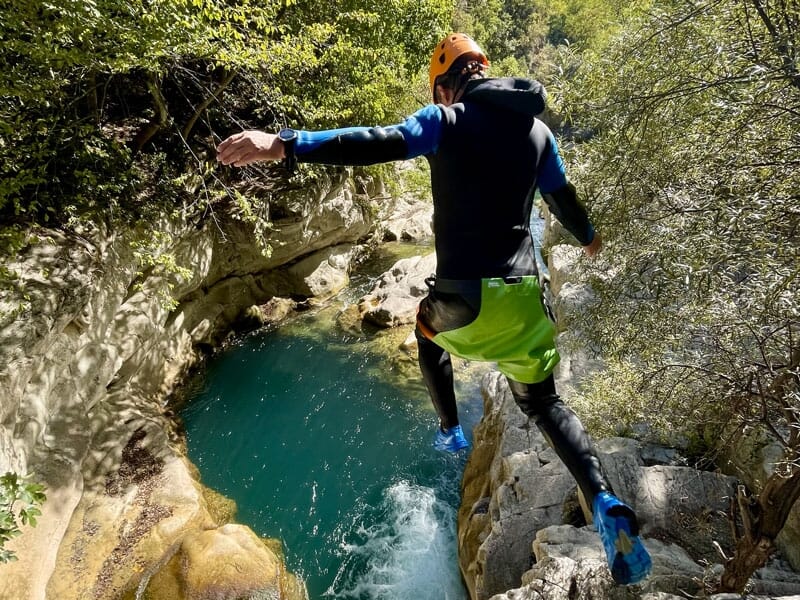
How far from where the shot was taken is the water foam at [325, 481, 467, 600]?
5945 mm

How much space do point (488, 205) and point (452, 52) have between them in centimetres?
85

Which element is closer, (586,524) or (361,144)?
Answer: (361,144)

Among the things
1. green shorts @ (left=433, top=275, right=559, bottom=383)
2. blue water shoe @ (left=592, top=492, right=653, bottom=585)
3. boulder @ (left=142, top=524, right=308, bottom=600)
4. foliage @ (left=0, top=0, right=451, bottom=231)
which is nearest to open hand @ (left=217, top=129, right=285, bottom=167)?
green shorts @ (left=433, top=275, right=559, bottom=383)

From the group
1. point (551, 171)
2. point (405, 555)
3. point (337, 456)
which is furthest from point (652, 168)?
point (337, 456)

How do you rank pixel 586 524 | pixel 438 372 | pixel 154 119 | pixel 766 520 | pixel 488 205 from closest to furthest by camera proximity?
pixel 488 205 < pixel 766 520 < pixel 438 372 < pixel 586 524 < pixel 154 119

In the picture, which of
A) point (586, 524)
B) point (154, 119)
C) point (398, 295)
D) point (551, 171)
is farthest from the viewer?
point (398, 295)

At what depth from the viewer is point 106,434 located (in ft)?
23.6

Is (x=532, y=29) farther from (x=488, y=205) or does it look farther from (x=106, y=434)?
(x=488, y=205)

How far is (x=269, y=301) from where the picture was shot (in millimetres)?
12992

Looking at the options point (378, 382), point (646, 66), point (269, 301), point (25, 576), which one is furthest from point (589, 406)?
point (269, 301)

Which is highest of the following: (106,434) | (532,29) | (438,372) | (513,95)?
(532,29)

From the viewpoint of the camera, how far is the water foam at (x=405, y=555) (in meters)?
5.95

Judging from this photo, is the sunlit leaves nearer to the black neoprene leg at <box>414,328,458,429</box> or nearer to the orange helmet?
the orange helmet

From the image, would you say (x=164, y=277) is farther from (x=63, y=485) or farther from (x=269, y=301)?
(x=269, y=301)
